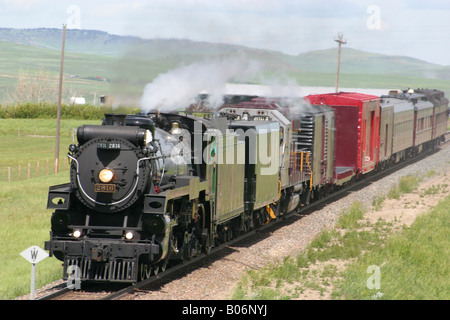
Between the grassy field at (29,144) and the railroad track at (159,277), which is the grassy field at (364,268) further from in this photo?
the grassy field at (29,144)

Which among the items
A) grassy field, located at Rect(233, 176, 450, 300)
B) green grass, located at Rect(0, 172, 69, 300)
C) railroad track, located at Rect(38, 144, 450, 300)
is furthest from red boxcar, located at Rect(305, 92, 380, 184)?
green grass, located at Rect(0, 172, 69, 300)

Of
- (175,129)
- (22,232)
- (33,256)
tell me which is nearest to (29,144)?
(22,232)

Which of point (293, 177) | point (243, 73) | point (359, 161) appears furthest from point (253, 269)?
point (359, 161)

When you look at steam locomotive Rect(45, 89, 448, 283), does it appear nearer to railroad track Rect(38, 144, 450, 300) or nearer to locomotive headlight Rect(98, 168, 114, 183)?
locomotive headlight Rect(98, 168, 114, 183)

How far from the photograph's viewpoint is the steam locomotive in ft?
41.9

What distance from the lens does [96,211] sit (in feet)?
43.1

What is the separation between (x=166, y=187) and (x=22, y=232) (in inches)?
363

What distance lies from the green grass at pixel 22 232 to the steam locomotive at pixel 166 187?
1577 millimetres

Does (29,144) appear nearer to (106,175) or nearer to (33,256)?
(106,175)

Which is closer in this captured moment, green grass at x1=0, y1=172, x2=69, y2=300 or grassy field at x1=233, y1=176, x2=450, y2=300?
grassy field at x1=233, y1=176, x2=450, y2=300

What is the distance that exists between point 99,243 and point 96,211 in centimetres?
70

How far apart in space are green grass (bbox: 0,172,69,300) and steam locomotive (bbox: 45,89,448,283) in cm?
158

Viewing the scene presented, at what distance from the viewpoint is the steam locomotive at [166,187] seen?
1276 cm
